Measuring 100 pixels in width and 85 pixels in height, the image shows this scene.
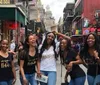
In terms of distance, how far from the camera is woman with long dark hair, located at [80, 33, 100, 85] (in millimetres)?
6641

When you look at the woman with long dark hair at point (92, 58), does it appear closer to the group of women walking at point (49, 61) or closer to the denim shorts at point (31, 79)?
the group of women walking at point (49, 61)

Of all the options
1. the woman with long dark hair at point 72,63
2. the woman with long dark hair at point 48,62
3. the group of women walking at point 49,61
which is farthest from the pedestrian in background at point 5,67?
the woman with long dark hair at point 72,63

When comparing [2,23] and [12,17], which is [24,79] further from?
[2,23]

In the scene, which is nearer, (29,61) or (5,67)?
(5,67)

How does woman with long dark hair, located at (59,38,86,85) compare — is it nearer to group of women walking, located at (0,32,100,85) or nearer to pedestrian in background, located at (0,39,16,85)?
group of women walking, located at (0,32,100,85)

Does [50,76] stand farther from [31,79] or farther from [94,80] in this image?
[94,80]

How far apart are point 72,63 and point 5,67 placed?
48.5 inches

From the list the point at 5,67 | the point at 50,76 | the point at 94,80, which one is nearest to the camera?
the point at 94,80

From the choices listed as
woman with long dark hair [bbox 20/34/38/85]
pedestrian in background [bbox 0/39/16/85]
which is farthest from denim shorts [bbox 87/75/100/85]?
pedestrian in background [bbox 0/39/16/85]

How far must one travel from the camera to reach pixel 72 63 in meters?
6.80

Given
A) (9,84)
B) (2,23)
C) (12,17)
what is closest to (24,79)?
(9,84)

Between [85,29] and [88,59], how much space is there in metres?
57.0

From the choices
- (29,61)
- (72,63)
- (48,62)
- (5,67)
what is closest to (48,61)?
(48,62)

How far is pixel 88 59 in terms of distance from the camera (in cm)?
676
